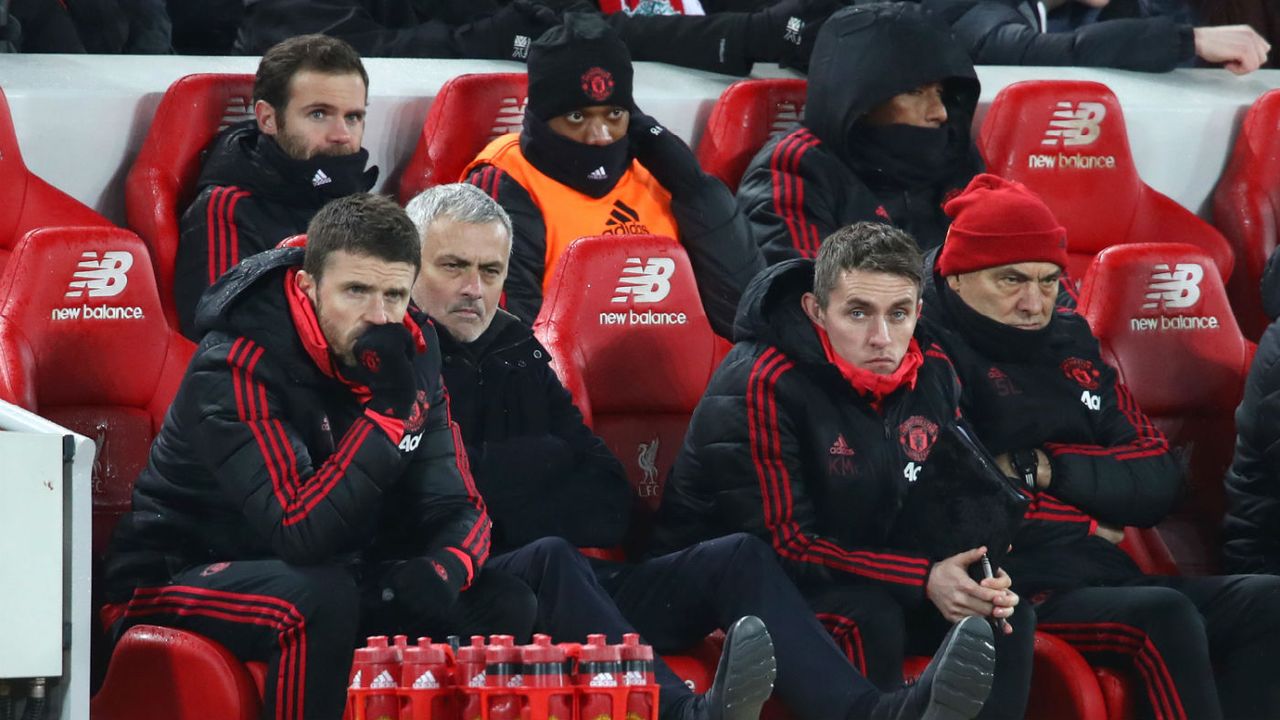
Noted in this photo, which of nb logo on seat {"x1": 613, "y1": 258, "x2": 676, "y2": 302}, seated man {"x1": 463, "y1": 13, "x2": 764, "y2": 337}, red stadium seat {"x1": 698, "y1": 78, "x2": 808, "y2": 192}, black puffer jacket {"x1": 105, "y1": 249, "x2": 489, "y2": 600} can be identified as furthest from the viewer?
red stadium seat {"x1": 698, "y1": 78, "x2": 808, "y2": 192}

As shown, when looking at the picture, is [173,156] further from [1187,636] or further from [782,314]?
[1187,636]

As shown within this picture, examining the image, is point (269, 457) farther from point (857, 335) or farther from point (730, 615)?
point (857, 335)

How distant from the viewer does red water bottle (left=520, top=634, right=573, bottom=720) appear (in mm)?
3449

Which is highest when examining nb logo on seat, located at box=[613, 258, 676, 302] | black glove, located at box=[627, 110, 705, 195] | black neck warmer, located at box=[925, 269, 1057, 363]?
black glove, located at box=[627, 110, 705, 195]

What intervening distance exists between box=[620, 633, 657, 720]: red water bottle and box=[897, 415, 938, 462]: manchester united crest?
1.07 meters

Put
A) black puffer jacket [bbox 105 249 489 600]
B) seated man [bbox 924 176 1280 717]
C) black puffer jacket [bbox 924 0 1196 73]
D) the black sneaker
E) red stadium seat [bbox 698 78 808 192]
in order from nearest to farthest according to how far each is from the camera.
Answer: the black sneaker, black puffer jacket [bbox 105 249 489 600], seated man [bbox 924 176 1280 717], red stadium seat [bbox 698 78 808 192], black puffer jacket [bbox 924 0 1196 73]

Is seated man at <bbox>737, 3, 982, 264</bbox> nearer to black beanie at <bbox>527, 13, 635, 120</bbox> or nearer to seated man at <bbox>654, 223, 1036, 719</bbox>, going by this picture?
black beanie at <bbox>527, 13, 635, 120</bbox>

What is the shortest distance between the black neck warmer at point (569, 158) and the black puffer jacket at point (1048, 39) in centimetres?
169

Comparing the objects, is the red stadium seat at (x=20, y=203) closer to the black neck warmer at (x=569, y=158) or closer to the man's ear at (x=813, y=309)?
the black neck warmer at (x=569, y=158)

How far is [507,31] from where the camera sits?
19.5 ft

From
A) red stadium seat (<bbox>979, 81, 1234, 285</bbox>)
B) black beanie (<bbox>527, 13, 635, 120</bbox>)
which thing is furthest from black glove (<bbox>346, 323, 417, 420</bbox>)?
red stadium seat (<bbox>979, 81, 1234, 285</bbox>)

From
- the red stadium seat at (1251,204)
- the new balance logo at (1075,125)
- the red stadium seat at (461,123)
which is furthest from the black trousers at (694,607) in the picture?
the red stadium seat at (1251,204)

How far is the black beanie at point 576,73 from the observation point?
5.23 metres

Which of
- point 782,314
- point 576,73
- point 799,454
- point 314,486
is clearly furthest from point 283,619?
point 576,73
